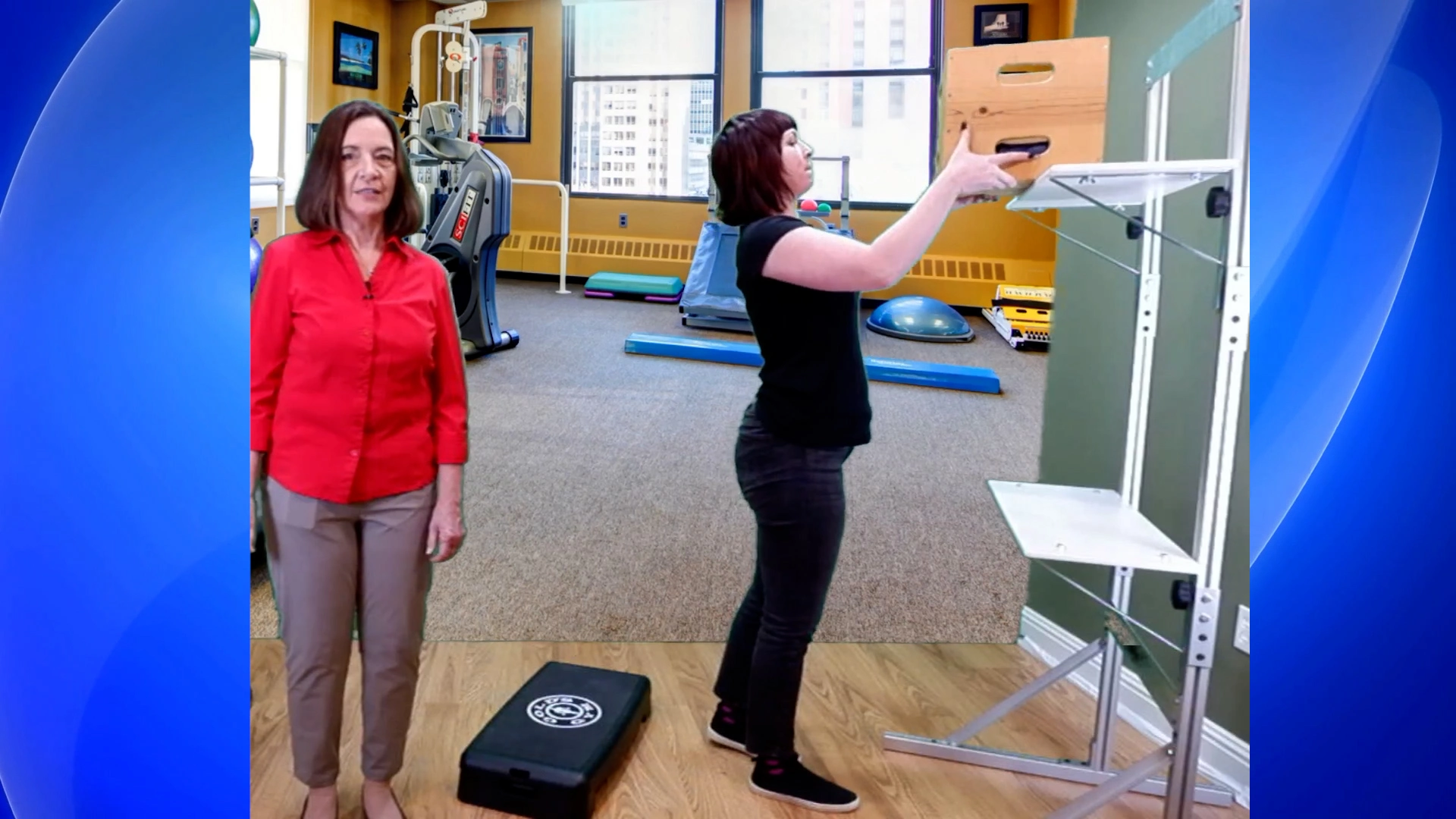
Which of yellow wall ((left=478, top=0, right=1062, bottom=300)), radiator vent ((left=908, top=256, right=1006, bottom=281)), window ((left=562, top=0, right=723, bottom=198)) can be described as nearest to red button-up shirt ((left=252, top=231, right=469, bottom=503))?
window ((left=562, top=0, right=723, bottom=198))

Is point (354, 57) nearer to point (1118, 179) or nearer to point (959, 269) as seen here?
point (1118, 179)

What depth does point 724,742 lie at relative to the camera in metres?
1.94

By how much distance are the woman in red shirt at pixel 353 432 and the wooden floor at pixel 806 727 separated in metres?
0.12

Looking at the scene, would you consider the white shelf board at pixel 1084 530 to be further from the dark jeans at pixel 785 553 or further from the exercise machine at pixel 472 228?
the exercise machine at pixel 472 228

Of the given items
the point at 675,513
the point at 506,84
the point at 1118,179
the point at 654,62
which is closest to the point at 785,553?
the point at 1118,179

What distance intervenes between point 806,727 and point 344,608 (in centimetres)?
118

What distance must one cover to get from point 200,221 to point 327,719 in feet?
2.05

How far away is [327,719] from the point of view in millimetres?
1105

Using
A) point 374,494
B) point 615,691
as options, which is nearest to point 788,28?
point 615,691

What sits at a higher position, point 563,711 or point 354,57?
point 354,57

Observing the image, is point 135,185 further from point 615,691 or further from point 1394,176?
point 615,691

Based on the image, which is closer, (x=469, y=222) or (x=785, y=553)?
(x=785, y=553)

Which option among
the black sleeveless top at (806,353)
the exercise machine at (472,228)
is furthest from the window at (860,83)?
the exercise machine at (472,228)

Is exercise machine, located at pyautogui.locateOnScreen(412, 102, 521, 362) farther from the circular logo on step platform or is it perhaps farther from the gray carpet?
the circular logo on step platform
